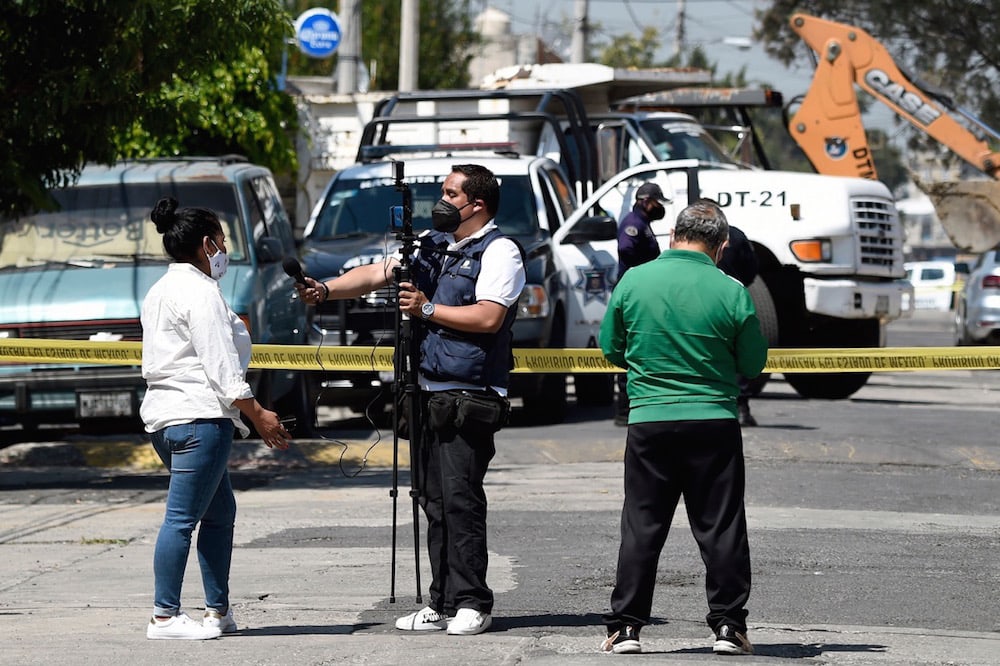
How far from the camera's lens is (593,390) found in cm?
1633

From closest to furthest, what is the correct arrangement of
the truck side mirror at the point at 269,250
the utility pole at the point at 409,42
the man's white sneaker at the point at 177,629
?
the man's white sneaker at the point at 177,629 < the truck side mirror at the point at 269,250 < the utility pole at the point at 409,42

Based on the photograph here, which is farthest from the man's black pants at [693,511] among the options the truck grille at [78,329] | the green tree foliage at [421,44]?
the green tree foliage at [421,44]

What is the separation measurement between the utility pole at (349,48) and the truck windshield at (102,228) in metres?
12.6

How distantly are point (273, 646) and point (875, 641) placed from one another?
7.34 feet

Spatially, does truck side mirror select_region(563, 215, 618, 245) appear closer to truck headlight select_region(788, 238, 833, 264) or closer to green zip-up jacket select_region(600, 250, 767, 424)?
truck headlight select_region(788, 238, 833, 264)

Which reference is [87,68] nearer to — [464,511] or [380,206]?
[380,206]

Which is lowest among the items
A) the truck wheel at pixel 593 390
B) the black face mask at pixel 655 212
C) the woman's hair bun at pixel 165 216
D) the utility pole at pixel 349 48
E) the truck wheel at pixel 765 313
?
the truck wheel at pixel 593 390

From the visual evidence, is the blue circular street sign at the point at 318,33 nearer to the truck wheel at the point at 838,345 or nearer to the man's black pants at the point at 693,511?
the truck wheel at the point at 838,345


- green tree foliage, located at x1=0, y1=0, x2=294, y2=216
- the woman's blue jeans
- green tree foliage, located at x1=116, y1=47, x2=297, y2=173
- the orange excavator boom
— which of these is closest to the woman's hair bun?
the woman's blue jeans

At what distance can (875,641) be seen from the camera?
632 centimetres

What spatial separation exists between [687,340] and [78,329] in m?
6.59

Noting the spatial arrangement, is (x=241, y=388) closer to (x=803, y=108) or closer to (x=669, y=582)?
(x=669, y=582)

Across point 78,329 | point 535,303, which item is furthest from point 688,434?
point 535,303

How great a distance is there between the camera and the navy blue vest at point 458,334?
6355 mm
